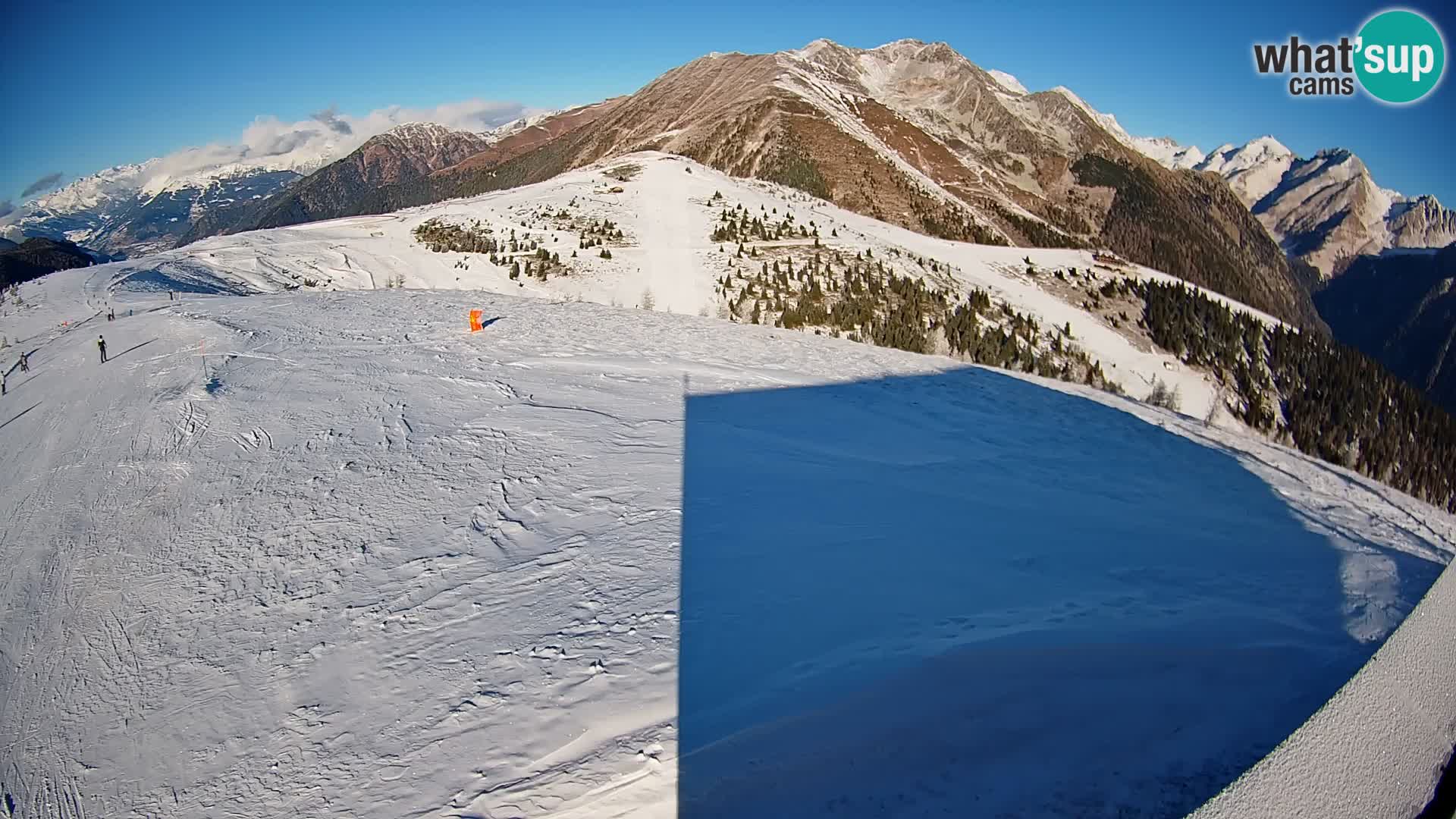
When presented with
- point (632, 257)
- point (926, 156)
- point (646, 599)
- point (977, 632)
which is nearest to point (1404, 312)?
point (926, 156)

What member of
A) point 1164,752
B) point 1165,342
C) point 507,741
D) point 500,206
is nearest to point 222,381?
point 507,741

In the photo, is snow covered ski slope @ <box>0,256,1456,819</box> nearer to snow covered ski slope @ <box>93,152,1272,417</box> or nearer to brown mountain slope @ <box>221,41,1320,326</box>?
snow covered ski slope @ <box>93,152,1272,417</box>

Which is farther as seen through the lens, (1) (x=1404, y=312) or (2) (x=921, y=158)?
(1) (x=1404, y=312)

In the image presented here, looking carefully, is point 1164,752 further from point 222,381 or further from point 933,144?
point 933,144

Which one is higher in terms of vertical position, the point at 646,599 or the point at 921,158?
the point at 921,158

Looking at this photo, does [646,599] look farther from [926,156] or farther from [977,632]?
[926,156]

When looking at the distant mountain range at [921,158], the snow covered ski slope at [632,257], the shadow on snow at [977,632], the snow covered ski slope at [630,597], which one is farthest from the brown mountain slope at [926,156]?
the shadow on snow at [977,632]

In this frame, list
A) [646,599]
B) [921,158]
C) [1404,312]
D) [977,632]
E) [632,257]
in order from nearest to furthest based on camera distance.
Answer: [977,632], [646,599], [632,257], [921,158], [1404,312]
